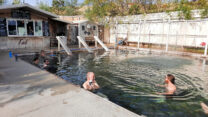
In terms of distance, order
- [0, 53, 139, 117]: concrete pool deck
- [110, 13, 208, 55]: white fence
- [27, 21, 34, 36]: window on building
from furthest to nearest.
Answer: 1. [27, 21, 34, 36]: window on building
2. [110, 13, 208, 55]: white fence
3. [0, 53, 139, 117]: concrete pool deck

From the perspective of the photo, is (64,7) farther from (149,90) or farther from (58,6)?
(149,90)

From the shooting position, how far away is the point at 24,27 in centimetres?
1393

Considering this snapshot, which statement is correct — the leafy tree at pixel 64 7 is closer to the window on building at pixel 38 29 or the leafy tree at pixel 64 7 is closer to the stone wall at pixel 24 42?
the window on building at pixel 38 29

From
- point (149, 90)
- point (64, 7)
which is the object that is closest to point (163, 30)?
point (149, 90)

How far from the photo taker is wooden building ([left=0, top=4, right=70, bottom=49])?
12703 millimetres

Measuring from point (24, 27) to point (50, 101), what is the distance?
40.9 feet

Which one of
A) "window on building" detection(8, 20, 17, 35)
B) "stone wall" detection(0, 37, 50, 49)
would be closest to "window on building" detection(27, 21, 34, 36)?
"stone wall" detection(0, 37, 50, 49)

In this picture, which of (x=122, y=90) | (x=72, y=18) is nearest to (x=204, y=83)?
(x=122, y=90)

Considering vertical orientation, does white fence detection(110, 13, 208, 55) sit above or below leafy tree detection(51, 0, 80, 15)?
below

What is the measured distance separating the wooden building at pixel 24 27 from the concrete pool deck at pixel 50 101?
9623mm

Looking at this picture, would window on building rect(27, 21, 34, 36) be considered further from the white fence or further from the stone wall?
Result: the white fence

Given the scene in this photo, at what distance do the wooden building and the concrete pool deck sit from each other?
9623 mm

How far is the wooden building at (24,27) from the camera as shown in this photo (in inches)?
500

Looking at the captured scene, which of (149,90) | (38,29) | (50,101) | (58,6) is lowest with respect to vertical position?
(149,90)
